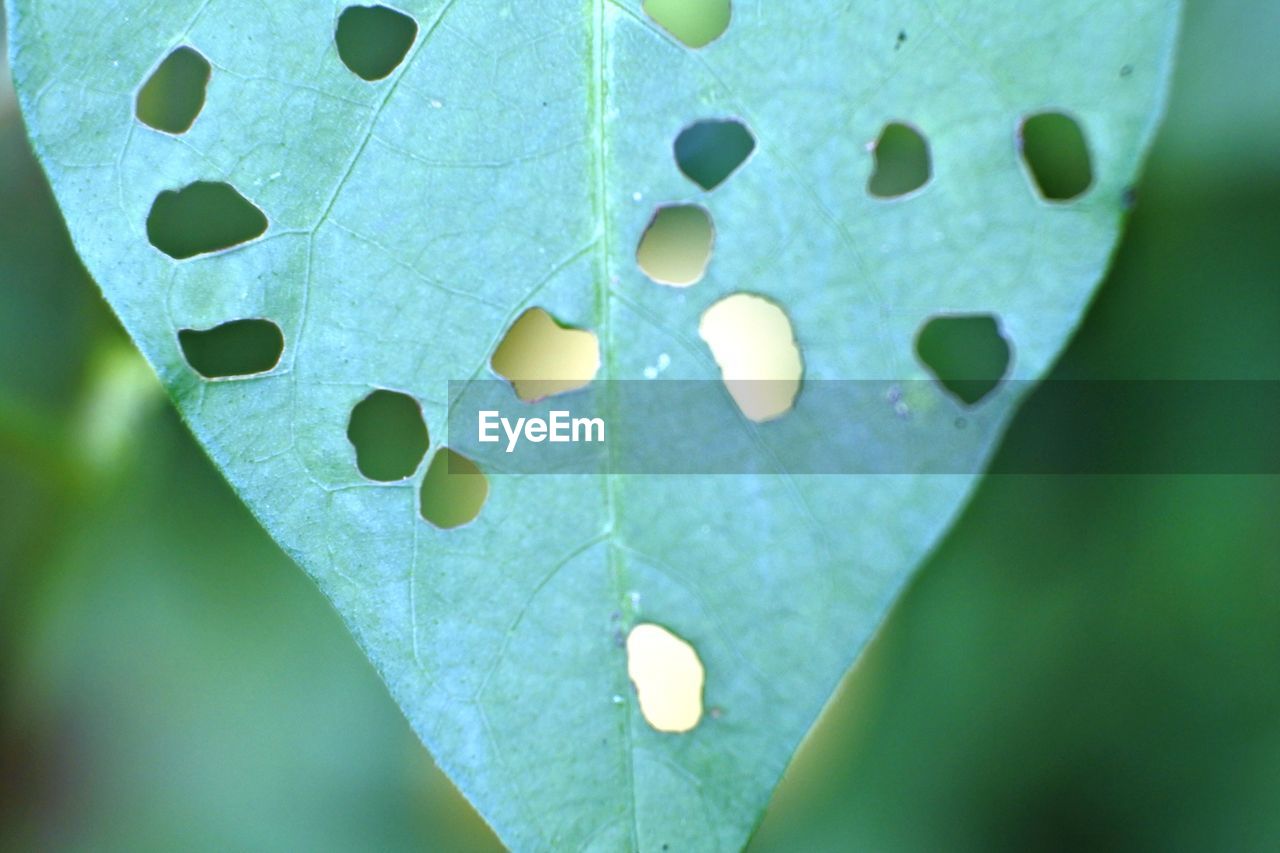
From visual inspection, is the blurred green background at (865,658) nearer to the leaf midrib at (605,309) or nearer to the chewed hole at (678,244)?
the chewed hole at (678,244)

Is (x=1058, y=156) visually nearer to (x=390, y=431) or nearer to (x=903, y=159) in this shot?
(x=903, y=159)

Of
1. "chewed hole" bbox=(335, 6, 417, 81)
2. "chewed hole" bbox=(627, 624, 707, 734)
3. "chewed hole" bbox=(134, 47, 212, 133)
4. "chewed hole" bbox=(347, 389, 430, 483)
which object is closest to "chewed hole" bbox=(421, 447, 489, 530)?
"chewed hole" bbox=(347, 389, 430, 483)

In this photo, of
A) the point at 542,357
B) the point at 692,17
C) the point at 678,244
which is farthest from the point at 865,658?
the point at 692,17

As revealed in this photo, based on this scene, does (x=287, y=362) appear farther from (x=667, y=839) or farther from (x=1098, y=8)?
(x=1098, y=8)

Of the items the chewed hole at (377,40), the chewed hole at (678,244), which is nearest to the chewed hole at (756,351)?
the chewed hole at (678,244)

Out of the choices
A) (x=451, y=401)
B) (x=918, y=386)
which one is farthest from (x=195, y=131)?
(x=918, y=386)

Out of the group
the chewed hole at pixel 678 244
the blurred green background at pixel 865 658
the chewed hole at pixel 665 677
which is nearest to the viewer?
the chewed hole at pixel 665 677
